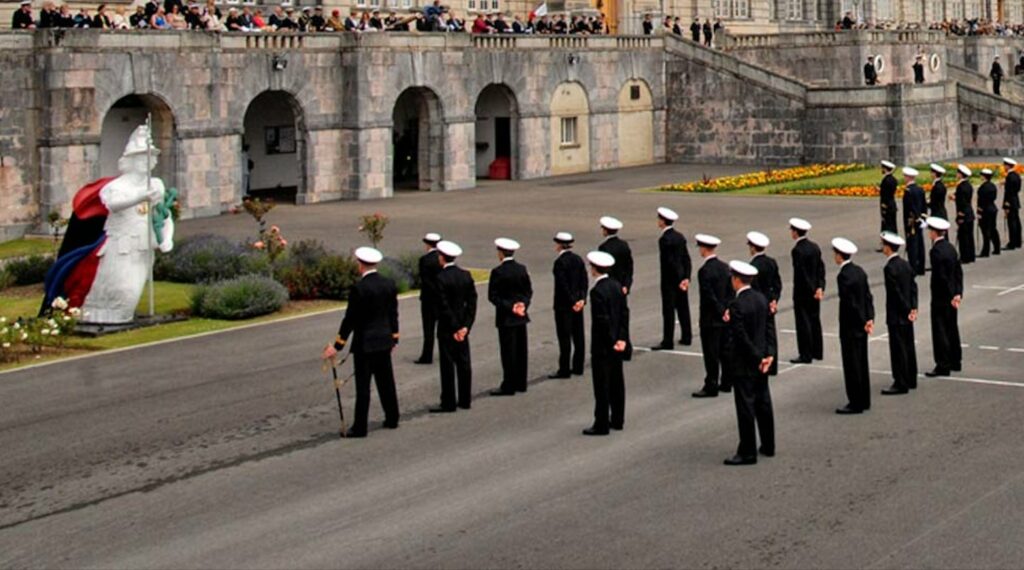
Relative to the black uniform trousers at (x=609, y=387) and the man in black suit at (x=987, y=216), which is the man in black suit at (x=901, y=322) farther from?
the man in black suit at (x=987, y=216)

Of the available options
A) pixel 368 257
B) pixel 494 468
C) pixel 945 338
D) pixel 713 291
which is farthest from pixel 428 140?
pixel 494 468

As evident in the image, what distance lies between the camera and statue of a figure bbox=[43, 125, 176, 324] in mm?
23922

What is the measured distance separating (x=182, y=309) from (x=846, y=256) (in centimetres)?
1227

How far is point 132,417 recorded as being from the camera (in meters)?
18.1

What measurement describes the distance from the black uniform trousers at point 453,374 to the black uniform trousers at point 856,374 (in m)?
4.18

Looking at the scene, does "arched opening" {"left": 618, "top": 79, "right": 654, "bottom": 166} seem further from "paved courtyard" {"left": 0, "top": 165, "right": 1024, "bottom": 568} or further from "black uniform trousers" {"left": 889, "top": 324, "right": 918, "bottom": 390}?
"black uniform trousers" {"left": 889, "top": 324, "right": 918, "bottom": 390}

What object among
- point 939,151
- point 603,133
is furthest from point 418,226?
point 939,151

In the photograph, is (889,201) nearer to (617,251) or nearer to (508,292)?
(617,251)

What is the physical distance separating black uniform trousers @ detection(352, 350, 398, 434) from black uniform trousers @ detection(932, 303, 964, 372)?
6800mm

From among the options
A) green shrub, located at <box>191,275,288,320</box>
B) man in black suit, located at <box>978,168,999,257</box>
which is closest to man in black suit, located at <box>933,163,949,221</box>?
man in black suit, located at <box>978,168,999,257</box>

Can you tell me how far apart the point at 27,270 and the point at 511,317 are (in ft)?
45.6

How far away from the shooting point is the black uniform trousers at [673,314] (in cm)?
2175

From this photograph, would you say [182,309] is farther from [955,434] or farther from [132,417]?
[955,434]

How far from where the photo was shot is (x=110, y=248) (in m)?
23.9
